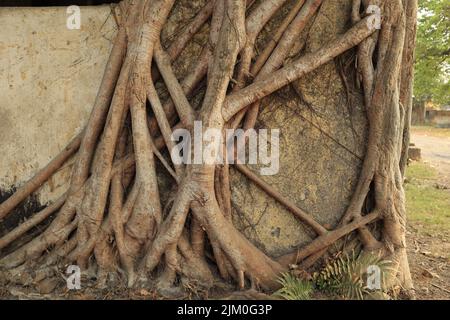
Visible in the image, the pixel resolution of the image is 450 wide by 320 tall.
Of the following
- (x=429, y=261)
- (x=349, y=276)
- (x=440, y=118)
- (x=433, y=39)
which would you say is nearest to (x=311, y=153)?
(x=349, y=276)

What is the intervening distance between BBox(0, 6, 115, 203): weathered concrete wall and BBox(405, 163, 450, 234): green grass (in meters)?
3.86

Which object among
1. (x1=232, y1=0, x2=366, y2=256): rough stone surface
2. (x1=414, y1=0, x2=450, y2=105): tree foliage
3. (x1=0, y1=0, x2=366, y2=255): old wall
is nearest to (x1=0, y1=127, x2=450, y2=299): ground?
(x1=232, y1=0, x2=366, y2=256): rough stone surface

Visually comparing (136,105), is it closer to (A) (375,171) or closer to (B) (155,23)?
(B) (155,23)

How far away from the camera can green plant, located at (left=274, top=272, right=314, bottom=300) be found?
113 inches

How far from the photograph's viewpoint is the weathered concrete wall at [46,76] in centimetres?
351

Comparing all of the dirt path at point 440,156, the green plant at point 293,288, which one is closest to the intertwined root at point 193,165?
the green plant at point 293,288

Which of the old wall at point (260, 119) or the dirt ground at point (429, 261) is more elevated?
the old wall at point (260, 119)

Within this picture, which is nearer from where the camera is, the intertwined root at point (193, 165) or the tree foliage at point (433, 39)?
the intertwined root at point (193, 165)

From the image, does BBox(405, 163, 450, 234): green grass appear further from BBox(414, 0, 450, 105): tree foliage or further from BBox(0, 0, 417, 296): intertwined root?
BBox(414, 0, 450, 105): tree foliage

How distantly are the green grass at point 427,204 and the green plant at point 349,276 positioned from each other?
1908 mm

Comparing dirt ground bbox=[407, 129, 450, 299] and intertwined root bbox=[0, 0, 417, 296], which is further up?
intertwined root bbox=[0, 0, 417, 296]

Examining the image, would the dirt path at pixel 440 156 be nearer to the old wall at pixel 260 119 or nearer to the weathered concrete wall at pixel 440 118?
the old wall at pixel 260 119

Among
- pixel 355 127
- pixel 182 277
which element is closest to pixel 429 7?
pixel 355 127

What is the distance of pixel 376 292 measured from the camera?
2.93 m
